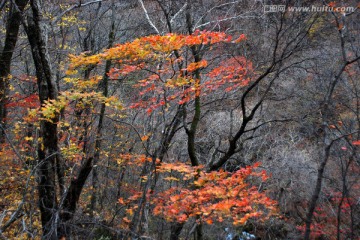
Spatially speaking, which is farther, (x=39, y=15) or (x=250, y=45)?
(x=250, y=45)

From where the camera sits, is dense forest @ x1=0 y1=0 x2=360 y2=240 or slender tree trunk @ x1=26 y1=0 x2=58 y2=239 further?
dense forest @ x1=0 y1=0 x2=360 y2=240

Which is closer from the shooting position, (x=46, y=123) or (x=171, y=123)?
(x=46, y=123)

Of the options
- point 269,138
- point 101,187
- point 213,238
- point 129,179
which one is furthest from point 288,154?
point 101,187

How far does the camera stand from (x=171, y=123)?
7.69 metres

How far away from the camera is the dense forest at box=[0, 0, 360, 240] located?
5.24 meters

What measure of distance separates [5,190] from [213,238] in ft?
22.5

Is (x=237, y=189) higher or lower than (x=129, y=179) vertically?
higher

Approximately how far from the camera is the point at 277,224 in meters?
11.9

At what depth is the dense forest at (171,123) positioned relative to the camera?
17.2ft

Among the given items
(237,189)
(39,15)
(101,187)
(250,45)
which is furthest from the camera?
(250,45)

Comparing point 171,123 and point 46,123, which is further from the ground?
point 46,123

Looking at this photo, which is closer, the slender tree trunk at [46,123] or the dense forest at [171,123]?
the slender tree trunk at [46,123]

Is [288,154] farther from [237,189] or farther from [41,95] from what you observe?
[41,95]

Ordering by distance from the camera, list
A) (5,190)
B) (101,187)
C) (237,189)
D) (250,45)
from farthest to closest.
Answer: (250,45) < (101,187) < (5,190) < (237,189)
